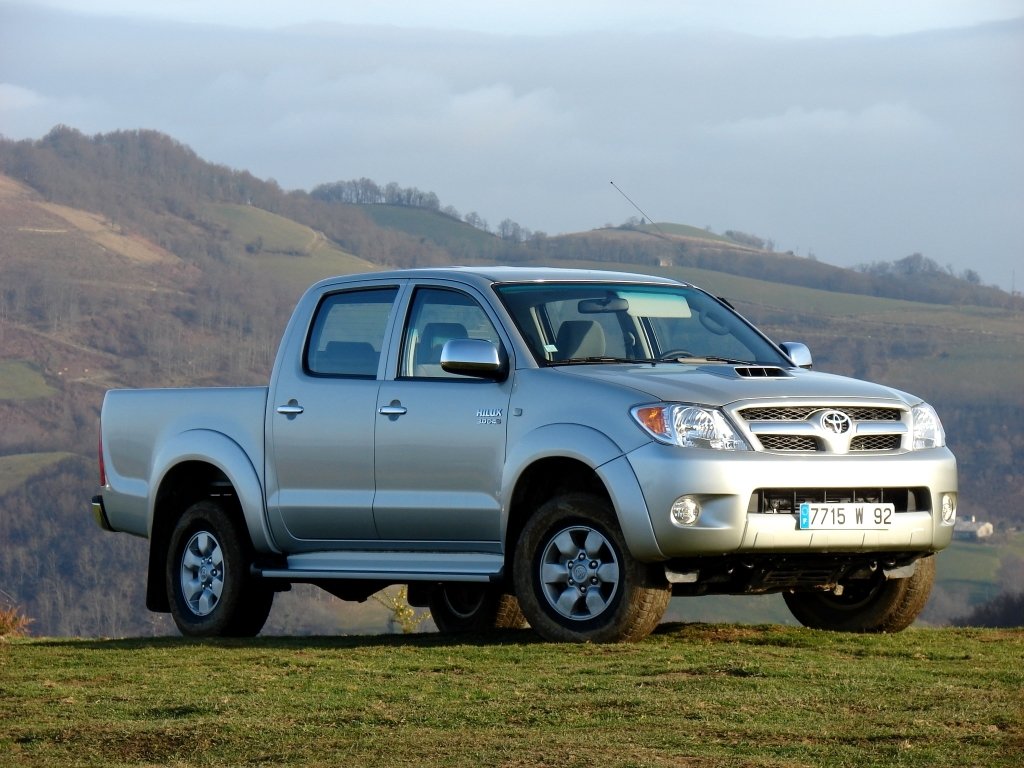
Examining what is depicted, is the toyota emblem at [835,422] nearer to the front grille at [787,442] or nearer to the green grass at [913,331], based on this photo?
the front grille at [787,442]

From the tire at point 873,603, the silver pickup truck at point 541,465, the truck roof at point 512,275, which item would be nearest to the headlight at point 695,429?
the silver pickup truck at point 541,465

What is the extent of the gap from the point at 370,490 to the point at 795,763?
14.4 feet

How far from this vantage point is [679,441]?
313 inches

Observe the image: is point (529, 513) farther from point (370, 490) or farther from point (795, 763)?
point (795, 763)

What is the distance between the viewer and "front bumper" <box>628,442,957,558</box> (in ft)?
25.8

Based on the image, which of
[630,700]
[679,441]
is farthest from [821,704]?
[679,441]

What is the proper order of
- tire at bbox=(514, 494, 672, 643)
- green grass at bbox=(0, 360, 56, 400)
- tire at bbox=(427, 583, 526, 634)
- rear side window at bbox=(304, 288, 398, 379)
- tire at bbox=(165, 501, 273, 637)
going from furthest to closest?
green grass at bbox=(0, 360, 56, 400) → tire at bbox=(427, 583, 526, 634) → tire at bbox=(165, 501, 273, 637) → rear side window at bbox=(304, 288, 398, 379) → tire at bbox=(514, 494, 672, 643)

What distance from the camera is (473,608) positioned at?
10938 mm

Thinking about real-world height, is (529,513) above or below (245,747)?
above

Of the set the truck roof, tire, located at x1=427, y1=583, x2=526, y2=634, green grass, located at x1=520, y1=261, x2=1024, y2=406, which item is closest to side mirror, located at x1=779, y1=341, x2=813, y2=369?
the truck roof

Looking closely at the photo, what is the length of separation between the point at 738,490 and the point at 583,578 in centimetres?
93

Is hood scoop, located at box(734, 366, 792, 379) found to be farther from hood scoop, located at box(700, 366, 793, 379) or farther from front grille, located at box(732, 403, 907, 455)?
front grille, located at box(732, 403, 907, 455)

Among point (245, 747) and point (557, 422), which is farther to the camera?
point (557, 422)

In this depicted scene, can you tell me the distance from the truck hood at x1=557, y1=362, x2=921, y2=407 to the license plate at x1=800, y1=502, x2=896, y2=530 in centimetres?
54
